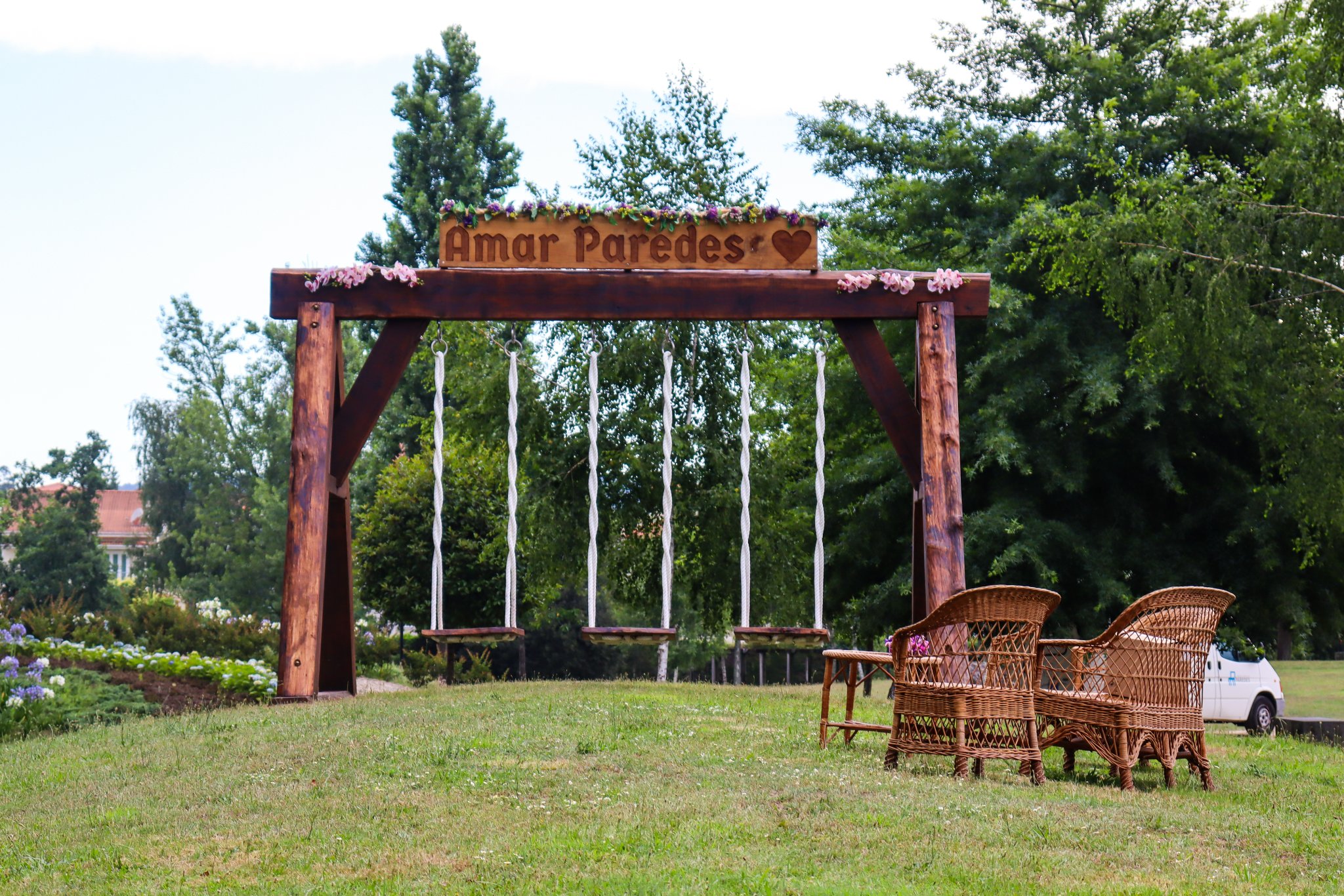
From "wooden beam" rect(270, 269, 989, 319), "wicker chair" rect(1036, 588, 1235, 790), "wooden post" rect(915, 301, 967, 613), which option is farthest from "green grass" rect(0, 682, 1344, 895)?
"wooden beam" rect(270, 269, 989, 319)

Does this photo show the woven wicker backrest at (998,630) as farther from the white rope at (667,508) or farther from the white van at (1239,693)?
the white van at (1239,693)

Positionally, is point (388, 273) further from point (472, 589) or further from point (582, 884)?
point (472, 589)

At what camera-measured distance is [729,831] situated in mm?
4949

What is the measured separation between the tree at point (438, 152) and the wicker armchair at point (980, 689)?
29.2 meters

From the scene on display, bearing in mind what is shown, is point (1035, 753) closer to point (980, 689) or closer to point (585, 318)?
point (980, 689)

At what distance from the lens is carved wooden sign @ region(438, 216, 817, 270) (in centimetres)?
1018

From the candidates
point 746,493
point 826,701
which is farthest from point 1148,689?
point 746,493

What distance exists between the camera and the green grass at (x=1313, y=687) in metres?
20.5

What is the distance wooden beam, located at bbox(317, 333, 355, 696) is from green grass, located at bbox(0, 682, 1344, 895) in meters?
2.50

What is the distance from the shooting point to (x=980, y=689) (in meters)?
6.29

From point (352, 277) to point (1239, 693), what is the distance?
11493 millimetres

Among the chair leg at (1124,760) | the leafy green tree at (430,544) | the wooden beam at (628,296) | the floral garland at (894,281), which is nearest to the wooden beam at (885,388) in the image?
the wooden beam at (628,296)

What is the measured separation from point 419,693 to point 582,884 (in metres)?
7.11

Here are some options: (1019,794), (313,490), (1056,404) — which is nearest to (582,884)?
(1019,794)
